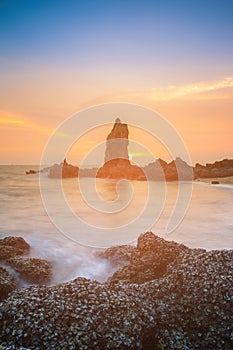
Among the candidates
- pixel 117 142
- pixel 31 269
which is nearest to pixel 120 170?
pixel 117 142

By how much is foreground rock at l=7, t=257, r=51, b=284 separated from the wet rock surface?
2.45m

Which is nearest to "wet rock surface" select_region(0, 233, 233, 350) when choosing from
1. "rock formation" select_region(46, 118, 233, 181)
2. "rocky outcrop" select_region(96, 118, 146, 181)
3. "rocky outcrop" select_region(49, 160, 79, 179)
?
"rock formation" select_region(46, 118, 233, 181)

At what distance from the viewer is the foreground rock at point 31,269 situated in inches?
387

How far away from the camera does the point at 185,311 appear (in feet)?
22.7

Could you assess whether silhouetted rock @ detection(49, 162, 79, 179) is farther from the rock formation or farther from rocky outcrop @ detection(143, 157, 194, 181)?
rocky outcrop @ detection(143, 157, 194, 181)

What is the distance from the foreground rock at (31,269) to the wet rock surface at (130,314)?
2.45 metres

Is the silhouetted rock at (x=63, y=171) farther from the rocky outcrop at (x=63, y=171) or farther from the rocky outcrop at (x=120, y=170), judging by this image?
the rocky outcrop at (x=120, y=170)

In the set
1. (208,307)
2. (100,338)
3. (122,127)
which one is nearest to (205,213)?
(208,307)

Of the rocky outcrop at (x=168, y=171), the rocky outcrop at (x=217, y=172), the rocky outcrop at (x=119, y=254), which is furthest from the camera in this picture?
the rocky outcrop at (x=168, y=171)

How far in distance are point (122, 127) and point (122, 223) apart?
198 feet

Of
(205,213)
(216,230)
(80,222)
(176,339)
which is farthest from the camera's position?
(205,213)

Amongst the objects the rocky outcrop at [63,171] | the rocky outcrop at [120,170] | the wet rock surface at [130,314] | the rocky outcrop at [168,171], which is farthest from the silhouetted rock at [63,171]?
the wet rock surface at [130,314]

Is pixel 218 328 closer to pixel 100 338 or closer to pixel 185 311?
pixel 185 311

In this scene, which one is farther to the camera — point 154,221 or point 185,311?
point 154,221
